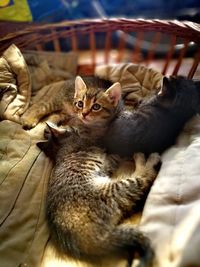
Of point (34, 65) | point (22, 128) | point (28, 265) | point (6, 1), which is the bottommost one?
point (28, 265)

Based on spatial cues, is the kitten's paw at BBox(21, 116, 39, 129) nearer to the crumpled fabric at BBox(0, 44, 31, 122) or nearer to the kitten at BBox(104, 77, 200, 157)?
the crumpled fabric at BBox(0, 44, 31, 122)

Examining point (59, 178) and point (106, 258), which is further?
point (59, 178)

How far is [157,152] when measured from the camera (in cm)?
143

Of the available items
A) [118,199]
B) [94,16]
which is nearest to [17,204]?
[118,199]

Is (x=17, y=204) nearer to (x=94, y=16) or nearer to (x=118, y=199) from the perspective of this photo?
(x=118, y=199)

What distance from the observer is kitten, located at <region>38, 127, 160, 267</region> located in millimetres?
1067

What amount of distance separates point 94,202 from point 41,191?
0.95 feet

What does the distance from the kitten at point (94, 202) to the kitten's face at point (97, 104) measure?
0.42 feet

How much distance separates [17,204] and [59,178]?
195 mm

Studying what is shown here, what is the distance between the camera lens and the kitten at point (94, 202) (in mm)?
1067

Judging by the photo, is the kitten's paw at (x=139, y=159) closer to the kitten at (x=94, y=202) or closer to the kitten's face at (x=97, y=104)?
the kitten at (x=94, y=202)

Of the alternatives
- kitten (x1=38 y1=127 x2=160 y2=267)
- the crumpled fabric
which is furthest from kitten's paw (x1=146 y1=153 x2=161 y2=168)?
the crumpled fabric

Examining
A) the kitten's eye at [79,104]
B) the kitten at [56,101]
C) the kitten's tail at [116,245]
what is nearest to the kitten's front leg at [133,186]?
the kitten's tail at [116,245]

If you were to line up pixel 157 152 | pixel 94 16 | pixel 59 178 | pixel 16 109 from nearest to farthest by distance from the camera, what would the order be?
1. pixel 59 178
2. pixel 157 152
3. pixel 16 109
4. pixel 94 16
